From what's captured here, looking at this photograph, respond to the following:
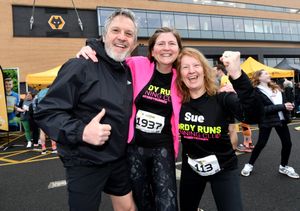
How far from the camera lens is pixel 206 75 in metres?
2.35

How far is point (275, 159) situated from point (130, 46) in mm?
4832

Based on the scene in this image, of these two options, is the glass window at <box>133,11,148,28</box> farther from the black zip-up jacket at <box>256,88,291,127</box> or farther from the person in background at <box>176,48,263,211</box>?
the person in background at <box>176,48,263,211</box>

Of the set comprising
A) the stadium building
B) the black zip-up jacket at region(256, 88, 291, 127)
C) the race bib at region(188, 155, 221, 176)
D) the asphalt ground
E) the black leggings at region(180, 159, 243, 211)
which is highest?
the stadium building

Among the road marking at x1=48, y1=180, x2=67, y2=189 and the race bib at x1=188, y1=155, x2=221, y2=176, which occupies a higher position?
the race bib at x1=188, y1=155, x2=221, y2=176

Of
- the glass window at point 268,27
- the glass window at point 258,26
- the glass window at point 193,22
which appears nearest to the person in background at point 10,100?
the glass window at point 193,22

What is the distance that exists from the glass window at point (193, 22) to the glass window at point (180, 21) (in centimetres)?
54

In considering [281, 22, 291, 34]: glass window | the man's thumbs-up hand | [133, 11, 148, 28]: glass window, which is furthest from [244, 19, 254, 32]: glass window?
the man's thumbs-up hand

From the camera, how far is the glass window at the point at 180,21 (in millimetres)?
29992

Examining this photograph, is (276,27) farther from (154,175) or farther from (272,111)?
(154,175)

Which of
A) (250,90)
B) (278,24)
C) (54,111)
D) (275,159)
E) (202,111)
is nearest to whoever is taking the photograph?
(54,111)

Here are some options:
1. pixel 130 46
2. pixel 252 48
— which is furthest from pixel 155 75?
pixel 252 48

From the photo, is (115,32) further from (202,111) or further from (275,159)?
(275,159)

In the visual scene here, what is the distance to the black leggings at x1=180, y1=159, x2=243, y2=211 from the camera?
2.19 metres

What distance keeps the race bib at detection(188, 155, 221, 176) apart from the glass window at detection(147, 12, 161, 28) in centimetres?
2748
